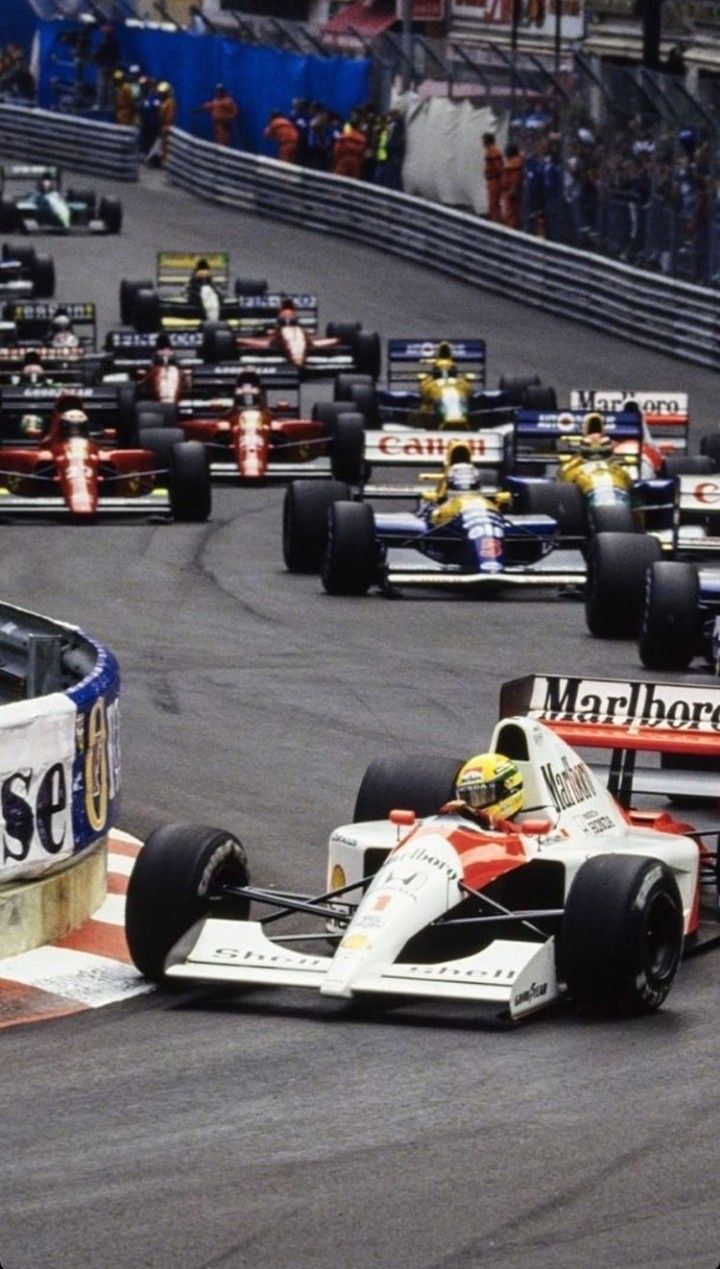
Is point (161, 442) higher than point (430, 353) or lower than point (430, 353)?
lower

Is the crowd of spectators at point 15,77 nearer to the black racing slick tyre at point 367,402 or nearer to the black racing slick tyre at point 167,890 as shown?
the black racing slick tyre at point 367,402

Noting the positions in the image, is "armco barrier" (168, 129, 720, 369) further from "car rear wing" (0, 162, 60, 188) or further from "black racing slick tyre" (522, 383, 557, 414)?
"black racing slick tyre" (522, 383, 557, 414)

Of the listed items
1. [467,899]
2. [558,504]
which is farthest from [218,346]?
[467,899]

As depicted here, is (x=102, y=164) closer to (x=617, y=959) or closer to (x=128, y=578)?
(x=128, y=578)

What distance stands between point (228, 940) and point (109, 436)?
17.3 metres

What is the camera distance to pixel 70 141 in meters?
56.9

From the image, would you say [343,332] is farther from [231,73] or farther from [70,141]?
[70,141]

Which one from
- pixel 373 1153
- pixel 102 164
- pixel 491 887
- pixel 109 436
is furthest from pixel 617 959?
pixel 102 164

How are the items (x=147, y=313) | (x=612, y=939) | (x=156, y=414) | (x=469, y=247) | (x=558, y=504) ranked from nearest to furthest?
1. (x=612, y=939)
2. (x=558, y=504)
3. (x=156, y=414)
4. (x=147, y=313)
5. (x=469, y=247)

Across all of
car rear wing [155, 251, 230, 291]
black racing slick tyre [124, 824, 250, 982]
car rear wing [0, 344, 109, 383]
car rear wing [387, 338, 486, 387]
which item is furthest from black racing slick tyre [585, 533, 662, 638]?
car rear wing [155, 251, 230, 291]

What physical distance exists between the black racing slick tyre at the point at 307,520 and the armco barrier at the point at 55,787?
1005 cm

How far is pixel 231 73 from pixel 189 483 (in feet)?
106

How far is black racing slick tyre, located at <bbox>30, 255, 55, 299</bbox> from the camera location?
4366 cm

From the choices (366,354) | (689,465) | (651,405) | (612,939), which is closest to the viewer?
(612,939)
